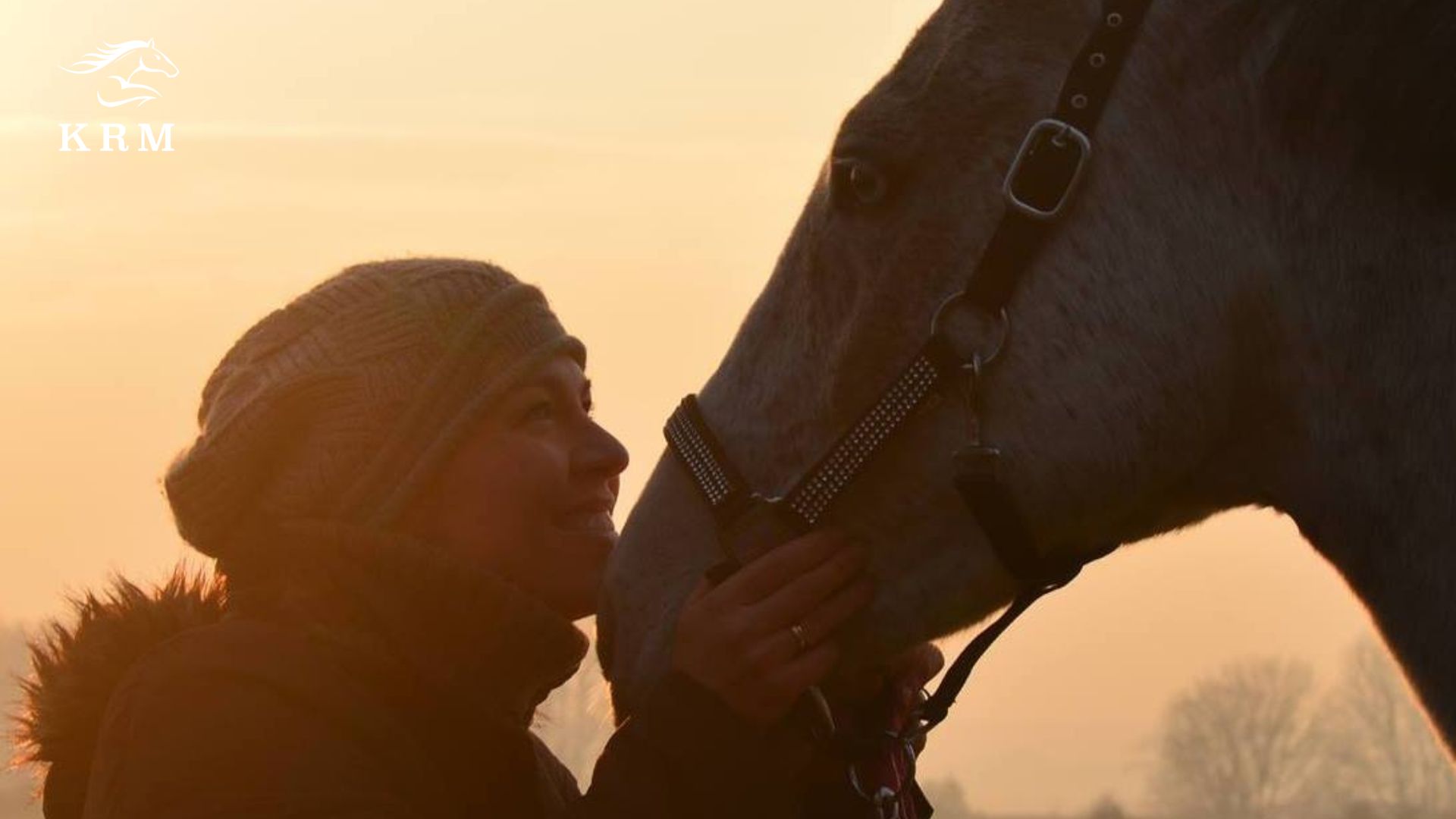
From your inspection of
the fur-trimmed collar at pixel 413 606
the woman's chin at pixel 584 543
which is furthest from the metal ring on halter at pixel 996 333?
the fur-trimmed collar at pixel 413 606

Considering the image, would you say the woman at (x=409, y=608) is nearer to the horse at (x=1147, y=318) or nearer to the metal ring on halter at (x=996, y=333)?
the horse at (x=1147, y=318)

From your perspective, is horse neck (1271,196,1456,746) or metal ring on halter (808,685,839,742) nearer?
horse neck (1271,196,1456,746)

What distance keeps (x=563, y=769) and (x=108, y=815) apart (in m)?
1.23

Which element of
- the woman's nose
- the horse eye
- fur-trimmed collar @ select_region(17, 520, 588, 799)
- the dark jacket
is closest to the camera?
the dark jacket

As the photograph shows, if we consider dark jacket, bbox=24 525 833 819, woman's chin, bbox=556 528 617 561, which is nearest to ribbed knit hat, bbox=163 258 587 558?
dark jacket, bbox=24 525 833 819

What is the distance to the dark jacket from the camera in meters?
3.50

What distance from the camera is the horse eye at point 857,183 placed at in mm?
3646

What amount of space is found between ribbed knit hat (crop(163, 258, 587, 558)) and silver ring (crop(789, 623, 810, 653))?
789 mm

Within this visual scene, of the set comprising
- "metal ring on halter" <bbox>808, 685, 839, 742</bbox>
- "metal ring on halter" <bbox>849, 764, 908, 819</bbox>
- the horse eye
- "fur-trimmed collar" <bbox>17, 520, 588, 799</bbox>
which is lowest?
"metal ring on halter" <bbox>849, 764, 908, 819</bbox>

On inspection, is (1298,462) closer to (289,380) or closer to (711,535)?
(711,535)

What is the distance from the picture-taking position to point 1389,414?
329cm

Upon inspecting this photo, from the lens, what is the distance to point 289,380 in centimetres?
386

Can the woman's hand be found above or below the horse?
below

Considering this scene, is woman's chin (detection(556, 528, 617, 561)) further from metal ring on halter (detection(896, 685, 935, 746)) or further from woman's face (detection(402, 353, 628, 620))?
metal ring on halter (detection(896, 685, 935, 746))
